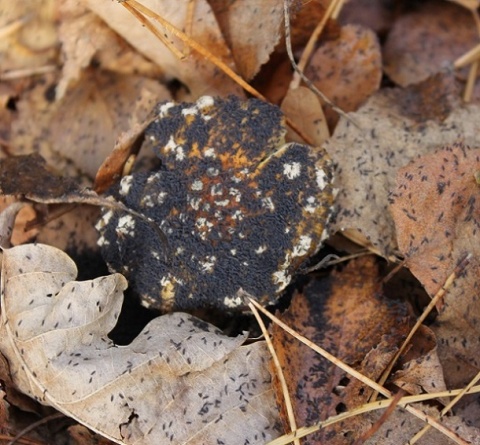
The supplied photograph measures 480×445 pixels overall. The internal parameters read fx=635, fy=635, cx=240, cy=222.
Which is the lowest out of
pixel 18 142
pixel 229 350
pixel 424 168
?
pixel 229 350

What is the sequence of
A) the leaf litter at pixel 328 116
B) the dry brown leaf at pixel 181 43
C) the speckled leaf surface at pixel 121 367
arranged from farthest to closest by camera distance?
the dry brown leaf at pixel 181 43 → the leaf litter at pixel 328 116 → the speckled leaf surface at pixel 121 367

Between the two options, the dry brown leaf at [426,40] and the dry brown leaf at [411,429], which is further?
the dry brown leaf at [426,40]

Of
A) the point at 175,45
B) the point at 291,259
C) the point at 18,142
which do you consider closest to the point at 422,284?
the point at 291,259

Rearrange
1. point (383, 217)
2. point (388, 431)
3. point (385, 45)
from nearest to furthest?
point (388, 431) < point (383, 217) < point (385, 45)

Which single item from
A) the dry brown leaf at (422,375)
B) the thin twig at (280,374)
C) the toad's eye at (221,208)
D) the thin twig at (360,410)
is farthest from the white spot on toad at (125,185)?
the dry brown leaf at (422,375)

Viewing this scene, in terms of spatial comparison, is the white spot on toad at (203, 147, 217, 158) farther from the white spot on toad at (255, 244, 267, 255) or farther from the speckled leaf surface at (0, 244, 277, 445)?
the speckled leaf surface at (0, 244, 277, 445)

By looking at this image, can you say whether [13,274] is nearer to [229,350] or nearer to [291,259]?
[229,350]

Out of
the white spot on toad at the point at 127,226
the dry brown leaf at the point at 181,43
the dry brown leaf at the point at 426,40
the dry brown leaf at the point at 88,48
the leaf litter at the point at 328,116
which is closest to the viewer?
the leaf litter at the point at 328,116

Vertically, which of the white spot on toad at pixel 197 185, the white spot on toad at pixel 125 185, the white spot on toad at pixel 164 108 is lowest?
the white spot on toad at pixel 125 185

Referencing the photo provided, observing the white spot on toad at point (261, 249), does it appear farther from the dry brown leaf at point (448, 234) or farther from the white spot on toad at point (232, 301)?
the dry brown leaf at point (448, 234)
